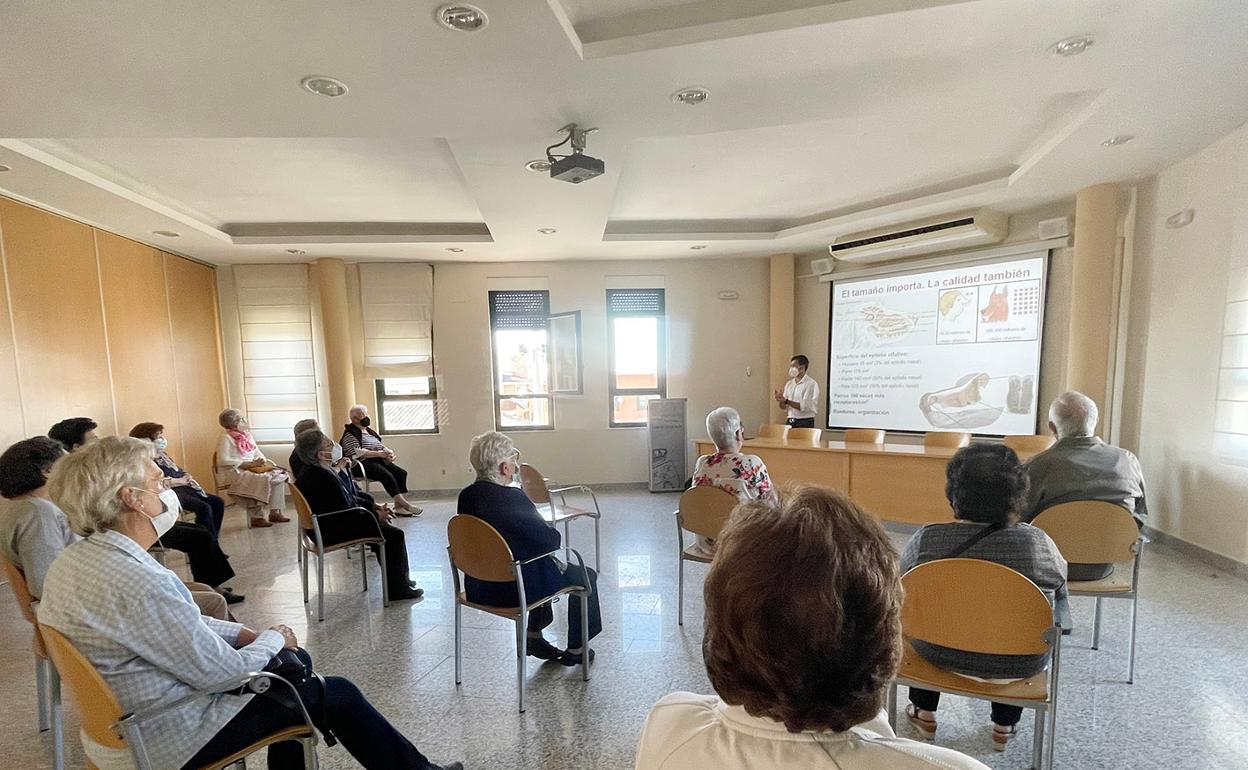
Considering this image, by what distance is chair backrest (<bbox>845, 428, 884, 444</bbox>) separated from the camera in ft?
15.6

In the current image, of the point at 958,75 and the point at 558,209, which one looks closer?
the point at 958,75

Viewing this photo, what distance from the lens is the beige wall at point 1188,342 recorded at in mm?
3346

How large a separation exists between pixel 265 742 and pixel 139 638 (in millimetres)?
479

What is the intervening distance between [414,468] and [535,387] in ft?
6.18

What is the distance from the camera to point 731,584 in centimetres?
73

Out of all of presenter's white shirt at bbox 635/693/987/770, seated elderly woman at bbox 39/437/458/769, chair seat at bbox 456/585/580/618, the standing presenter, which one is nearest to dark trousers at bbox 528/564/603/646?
chair seat at bbox 456/585/580/618

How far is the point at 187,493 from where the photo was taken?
3.99m

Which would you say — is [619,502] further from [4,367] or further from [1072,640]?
[4,367]

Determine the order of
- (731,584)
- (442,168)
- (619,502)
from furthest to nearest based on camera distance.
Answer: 1. (619,502)
2. (442,168)
3. (731,584)

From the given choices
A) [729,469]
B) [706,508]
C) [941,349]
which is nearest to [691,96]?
[729,469]

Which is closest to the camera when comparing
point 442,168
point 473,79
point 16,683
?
point 473,79

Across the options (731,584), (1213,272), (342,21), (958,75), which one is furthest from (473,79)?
(1213,272)

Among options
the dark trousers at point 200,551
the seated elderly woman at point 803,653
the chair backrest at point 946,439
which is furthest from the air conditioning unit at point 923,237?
the dark trousers at point 200,551

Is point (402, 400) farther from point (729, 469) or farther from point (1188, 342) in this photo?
point (1188, 342)
